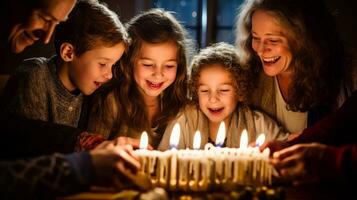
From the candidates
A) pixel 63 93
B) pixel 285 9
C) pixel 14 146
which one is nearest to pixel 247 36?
pixel 285 9

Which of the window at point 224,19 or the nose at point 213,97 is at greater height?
the window at point 224,19

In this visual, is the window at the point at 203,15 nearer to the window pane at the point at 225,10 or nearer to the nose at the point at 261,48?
the window pane at the point at 225,10

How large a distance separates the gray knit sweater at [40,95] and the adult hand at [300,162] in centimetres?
145

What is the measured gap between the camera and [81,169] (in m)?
1.70

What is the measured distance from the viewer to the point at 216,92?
3021mm

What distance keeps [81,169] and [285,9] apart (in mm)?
1860

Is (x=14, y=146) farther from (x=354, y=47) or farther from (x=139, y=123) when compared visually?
(x=354, y=47)

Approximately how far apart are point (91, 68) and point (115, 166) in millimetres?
1233

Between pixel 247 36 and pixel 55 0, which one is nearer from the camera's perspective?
pixel 55 0

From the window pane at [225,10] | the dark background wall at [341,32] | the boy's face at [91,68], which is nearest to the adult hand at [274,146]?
the boy's face at [91,68]

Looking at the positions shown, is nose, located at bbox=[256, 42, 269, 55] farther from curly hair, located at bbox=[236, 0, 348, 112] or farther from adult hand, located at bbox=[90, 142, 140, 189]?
adult hand, located at bbox=[90, 142, 140, 189]

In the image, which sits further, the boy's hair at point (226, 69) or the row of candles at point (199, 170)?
the boy's hair at point (226, 69)

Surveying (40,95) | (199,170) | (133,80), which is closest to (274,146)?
(199,170)

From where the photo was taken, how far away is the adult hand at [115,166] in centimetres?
177
